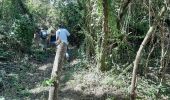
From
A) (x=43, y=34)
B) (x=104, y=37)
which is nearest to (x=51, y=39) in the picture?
(x=43, y=34)

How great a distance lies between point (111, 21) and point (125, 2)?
79 centimetres

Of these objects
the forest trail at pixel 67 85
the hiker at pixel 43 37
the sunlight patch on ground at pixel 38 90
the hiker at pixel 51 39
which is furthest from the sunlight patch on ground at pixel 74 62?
the hiker at pixel 51 39

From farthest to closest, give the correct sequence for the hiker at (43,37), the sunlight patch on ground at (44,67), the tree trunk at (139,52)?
1. the hiker at (43,37)
2. the sunlight patch on ground at (44,67)
3. the tree trunk at (139,52)

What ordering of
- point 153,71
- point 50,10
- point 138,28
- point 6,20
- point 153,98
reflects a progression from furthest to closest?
1. point 50,10
2. point 6,20
3. point 138,28
4. point 153,71
5. point 153,98

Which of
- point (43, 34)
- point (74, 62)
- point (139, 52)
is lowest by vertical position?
point (74, 62)

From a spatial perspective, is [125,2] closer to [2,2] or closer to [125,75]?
[125,75]

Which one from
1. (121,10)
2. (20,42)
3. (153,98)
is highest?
(121,10)

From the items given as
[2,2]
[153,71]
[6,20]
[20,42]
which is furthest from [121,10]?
[2,2]

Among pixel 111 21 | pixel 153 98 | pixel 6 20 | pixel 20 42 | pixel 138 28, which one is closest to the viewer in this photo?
pixel 153 98

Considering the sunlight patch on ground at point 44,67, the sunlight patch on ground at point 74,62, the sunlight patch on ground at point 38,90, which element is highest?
the sunlight patch on ground at point 74,62

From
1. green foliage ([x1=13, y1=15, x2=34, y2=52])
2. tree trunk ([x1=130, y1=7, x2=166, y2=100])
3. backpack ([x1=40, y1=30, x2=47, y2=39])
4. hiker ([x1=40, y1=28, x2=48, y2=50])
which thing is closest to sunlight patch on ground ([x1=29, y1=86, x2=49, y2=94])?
tree trunk ([x1=130, y1=7, x2=166, y2=100])

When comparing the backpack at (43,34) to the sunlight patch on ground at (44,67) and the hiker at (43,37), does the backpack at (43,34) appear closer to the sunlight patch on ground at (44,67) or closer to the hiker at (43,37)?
the hiker at (43,37)

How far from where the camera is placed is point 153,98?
1072 centimetres

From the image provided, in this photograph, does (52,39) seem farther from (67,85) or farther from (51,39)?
(67,85)
